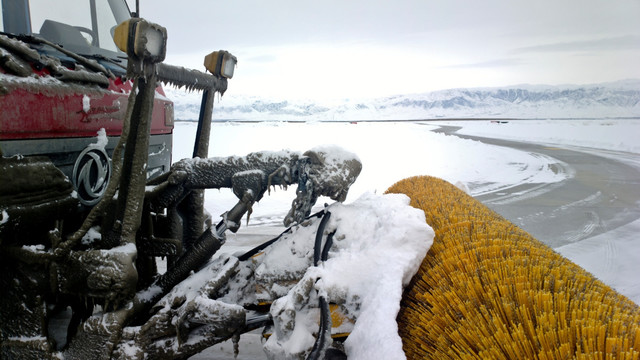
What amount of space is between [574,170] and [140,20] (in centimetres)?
1234

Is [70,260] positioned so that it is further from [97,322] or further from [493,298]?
[493,298]

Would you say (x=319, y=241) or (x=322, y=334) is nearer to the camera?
(x=322, y=334)

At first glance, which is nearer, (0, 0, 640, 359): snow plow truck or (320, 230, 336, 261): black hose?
(0, 0, 640, 359): snow plow truck

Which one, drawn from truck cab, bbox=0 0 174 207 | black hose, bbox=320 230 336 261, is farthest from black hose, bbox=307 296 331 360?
truck cab, bbox=0 0 174 207

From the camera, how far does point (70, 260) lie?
63.5 inches

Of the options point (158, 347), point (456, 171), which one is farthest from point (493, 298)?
point (456, 171)

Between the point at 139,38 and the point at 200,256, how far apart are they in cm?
93

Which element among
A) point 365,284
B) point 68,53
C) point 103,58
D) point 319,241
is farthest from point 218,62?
point 365,284

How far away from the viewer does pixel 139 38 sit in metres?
1.48

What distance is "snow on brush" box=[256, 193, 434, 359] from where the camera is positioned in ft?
3.76

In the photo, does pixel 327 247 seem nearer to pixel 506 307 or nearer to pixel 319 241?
pixel 319 241

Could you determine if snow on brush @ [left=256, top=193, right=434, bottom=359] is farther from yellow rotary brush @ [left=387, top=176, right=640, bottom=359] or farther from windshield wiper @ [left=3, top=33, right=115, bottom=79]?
windshield wiper @ [left=3, top=33, right=115, bottom=79]

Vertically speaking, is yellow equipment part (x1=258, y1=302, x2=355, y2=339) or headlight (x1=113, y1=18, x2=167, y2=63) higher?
headlight (x1=113, y1=18, x2=167, y2=63)

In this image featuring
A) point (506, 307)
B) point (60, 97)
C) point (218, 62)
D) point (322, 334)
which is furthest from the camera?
point (218, 62)
